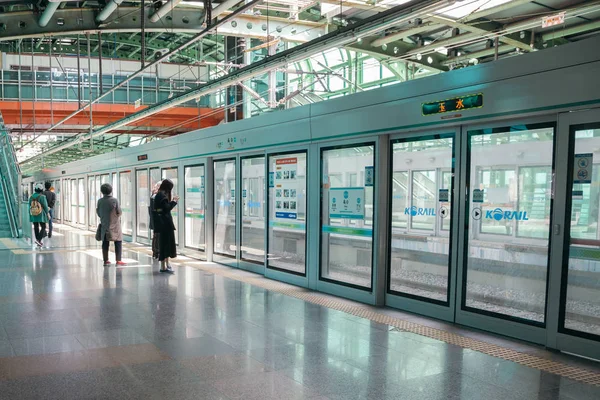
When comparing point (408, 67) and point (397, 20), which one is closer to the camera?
point (397, 20)

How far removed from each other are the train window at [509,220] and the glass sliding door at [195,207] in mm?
6134

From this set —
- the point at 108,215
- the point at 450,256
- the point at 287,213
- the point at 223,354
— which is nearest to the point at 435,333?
the point at 450,256

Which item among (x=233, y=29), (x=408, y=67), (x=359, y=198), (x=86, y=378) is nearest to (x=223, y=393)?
(x=86, y=378)

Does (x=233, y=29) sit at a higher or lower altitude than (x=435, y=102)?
higher

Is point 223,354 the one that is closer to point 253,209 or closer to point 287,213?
point 287,213

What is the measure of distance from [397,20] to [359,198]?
7.73ft

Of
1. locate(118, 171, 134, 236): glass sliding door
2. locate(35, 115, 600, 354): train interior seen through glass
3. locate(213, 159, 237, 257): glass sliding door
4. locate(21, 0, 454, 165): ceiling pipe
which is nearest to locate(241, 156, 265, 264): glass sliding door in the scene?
locate(35, 115, 600, 354): train interior seen through glass

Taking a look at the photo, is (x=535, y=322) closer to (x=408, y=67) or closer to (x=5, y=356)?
(x=5, y=356)

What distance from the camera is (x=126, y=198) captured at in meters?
14.9

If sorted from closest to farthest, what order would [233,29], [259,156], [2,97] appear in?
[259,156] < [233,29] < [2,97]

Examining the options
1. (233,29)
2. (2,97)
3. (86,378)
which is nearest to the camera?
(86,378)

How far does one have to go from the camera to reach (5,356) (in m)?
4.12

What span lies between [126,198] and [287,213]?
335 inches

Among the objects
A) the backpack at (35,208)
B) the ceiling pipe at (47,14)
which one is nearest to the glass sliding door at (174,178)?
the backpack at (35,208)
